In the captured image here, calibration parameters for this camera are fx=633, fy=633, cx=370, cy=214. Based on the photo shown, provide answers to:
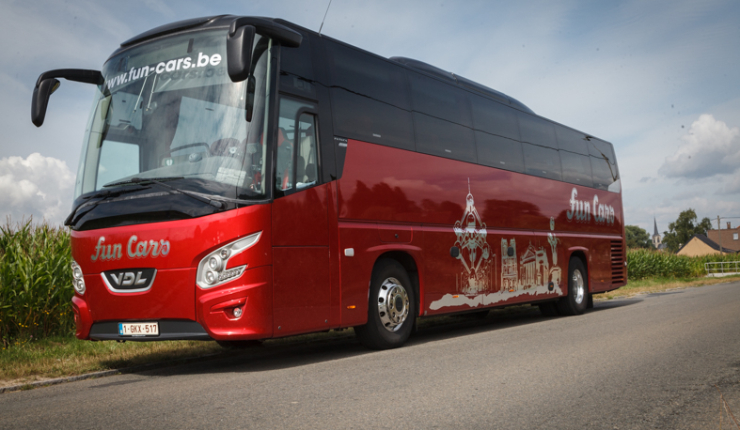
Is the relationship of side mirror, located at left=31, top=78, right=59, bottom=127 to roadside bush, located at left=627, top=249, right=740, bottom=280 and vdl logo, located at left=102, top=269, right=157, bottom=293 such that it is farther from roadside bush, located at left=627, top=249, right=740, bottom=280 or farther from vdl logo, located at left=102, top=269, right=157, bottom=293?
roadside bush, located at left=627, top=249, right=740, bottom=280

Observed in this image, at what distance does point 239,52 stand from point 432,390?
11.4 feet

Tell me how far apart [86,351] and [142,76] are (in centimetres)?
364

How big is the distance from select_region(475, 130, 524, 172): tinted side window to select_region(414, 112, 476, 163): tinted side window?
0.28m

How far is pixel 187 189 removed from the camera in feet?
21.2

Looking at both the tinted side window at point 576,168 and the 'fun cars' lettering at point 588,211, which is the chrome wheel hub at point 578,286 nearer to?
the 'fun cars' lettering at point 588,211

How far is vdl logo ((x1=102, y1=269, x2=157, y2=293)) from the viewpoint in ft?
21.6

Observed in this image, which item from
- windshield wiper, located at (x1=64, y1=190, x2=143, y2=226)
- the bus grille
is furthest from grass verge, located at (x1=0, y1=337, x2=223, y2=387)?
the bus grille

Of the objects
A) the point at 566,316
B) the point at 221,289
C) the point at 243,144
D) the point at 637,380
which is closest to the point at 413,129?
the point at 243,144

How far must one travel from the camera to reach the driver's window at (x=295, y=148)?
22.4ft

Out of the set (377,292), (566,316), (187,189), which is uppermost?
(187,189)

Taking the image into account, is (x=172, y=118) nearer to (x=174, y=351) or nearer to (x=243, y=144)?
(x=243, y=144)

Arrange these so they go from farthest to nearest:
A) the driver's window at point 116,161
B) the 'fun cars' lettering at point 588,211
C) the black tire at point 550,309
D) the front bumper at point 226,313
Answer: the black tire at point 550,309
the 'fun cars' lettering at point 588,211
the driver's window at point 116,161
the front bumper at point 226,313

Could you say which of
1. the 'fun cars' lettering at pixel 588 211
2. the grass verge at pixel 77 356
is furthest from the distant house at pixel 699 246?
the grass verge at pixel 77 356

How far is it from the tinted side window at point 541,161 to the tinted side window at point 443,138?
222 cm
